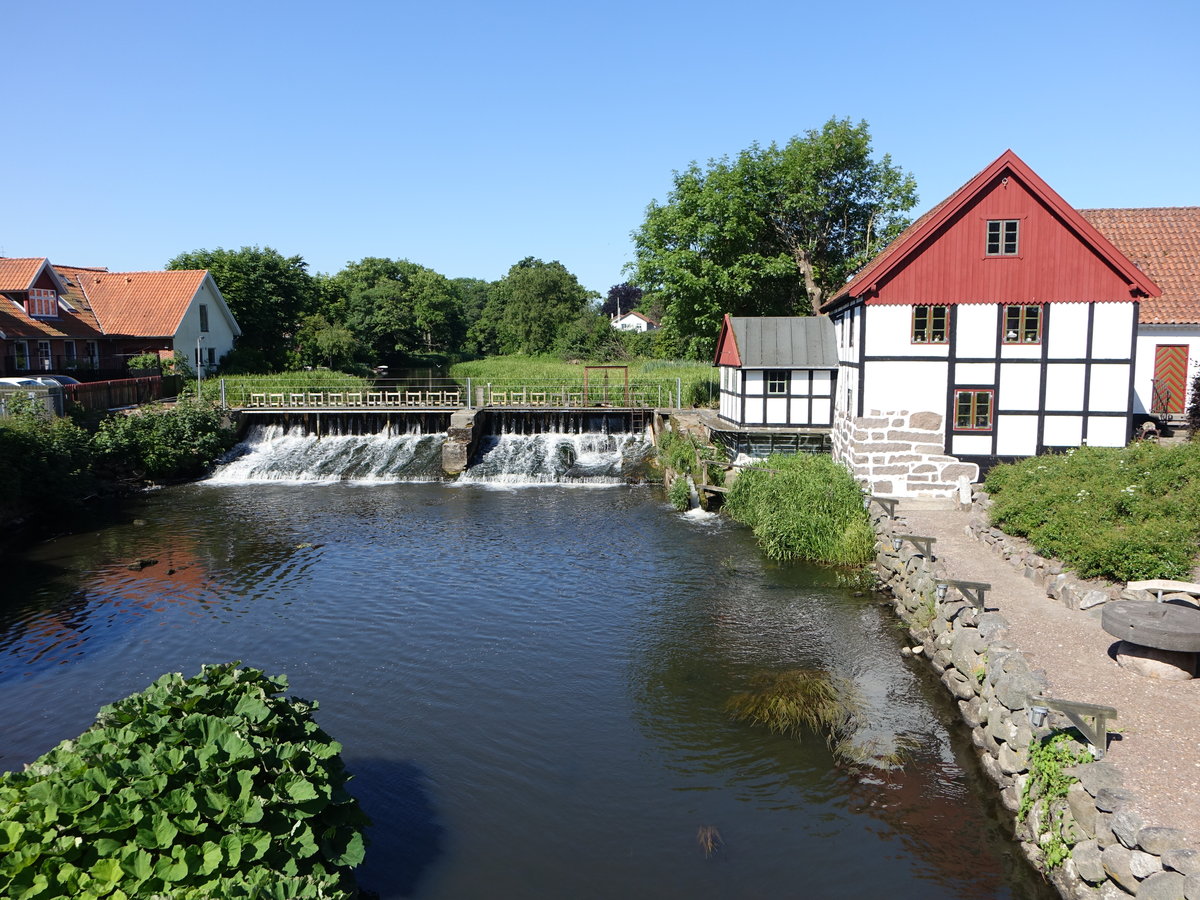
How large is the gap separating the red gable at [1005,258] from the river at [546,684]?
7.81 m

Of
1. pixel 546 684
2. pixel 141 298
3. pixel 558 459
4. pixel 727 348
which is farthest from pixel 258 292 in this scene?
pixel 546 684

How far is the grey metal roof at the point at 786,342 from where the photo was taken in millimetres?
26609

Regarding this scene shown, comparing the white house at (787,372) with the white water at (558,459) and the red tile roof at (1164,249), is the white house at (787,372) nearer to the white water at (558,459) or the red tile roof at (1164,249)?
the white water at (558,459)

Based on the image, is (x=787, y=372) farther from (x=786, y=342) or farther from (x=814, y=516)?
(x=814, y=516)

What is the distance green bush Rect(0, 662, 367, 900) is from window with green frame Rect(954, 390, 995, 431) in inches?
717

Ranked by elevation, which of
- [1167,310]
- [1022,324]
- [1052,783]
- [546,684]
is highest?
[1167,310]

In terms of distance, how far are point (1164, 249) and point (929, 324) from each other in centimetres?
1035

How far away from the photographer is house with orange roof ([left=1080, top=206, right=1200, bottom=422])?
81.0ft

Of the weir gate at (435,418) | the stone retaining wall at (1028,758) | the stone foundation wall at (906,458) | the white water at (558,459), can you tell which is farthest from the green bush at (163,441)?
the stone retaining wall at (1028,758)

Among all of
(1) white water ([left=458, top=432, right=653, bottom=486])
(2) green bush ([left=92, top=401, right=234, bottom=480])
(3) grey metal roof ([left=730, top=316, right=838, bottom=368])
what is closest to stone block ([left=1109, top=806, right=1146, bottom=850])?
(3) grey metal roof ([left=730, top=316, right=838, bottom=368])

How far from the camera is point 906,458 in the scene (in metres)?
22.1

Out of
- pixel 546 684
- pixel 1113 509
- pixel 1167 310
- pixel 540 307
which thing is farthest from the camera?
pixel 540 307

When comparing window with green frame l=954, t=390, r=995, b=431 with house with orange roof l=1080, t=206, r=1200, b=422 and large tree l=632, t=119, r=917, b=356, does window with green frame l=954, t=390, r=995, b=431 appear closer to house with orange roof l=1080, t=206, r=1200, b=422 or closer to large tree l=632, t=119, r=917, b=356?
house with orange roof l=1080, t=206, r=1200, b=422

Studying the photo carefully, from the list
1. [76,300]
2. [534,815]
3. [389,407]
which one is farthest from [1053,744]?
[76,300]
